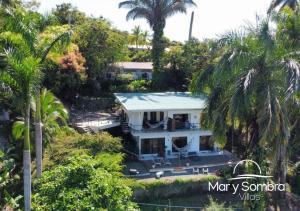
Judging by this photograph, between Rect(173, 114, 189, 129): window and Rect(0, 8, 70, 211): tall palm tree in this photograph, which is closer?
Rect(0, 8, 70, 211): tall palm tree

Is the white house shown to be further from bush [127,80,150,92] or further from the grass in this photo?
bush [127,80,150,92]

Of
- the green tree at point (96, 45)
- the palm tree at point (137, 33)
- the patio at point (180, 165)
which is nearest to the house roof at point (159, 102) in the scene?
the patio at point (180, 165)

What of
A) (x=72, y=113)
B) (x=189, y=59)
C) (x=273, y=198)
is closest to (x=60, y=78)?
(x=72, y=113)

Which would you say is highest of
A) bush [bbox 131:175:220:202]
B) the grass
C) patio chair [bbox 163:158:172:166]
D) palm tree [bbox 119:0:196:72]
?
palm tree [bbox 119:0:196:72]

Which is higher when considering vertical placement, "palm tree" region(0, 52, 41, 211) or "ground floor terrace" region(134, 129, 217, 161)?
"palm tree" region(0, 52, 41, 211)

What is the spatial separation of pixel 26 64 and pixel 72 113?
2663cm

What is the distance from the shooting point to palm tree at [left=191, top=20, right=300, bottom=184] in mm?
18359

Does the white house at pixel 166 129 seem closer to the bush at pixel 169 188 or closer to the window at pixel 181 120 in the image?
the window at pixel 181 120

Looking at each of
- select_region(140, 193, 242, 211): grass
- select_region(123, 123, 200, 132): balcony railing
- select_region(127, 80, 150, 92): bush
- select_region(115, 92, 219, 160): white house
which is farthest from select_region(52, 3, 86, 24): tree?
select_region(140, 193, 242, 211): grass

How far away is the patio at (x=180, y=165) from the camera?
2744cm

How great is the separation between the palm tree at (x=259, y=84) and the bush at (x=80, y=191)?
792 cm

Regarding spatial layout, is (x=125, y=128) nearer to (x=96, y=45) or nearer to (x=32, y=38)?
(x=96, y=45)

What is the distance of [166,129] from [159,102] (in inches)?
124

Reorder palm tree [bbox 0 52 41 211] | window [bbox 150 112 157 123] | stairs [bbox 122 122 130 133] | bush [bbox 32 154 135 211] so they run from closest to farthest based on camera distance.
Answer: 1. bush [bbox 32 154 135 211]
2. palm tree [bbox 0 52 41 211]
3. stairs [bbox 122 122 130 133]
4. window [bbox 150 112 157 123]
